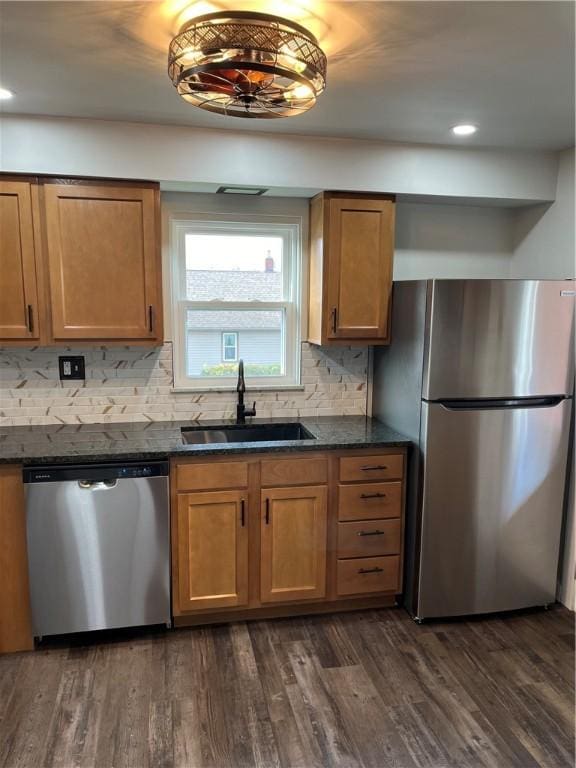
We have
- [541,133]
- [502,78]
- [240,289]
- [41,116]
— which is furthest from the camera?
[240,289]

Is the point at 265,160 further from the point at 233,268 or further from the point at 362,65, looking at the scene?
the point at 362,65

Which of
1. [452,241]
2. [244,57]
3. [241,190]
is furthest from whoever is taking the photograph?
[452,241]

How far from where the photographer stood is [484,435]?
8.72ft

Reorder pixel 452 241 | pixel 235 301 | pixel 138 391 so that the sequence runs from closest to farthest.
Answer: pixel 138 391 → pixel 235 301 → pixel 452 241

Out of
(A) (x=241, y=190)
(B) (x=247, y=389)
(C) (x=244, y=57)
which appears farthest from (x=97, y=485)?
(C) (x=244, y=57)

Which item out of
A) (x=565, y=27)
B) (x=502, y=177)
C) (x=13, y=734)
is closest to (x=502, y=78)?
(x=565, y=27)

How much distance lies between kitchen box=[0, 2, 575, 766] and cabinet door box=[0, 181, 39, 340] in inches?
0.4

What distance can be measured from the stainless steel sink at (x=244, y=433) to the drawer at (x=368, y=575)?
70cm

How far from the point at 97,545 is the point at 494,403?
198 centimetres

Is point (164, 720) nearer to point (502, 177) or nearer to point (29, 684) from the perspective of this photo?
point (29, 684)

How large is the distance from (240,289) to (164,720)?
7.00ft

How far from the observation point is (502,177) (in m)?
2.99

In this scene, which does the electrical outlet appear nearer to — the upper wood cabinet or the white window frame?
the white window frame

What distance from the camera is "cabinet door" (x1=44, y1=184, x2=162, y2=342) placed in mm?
2578
